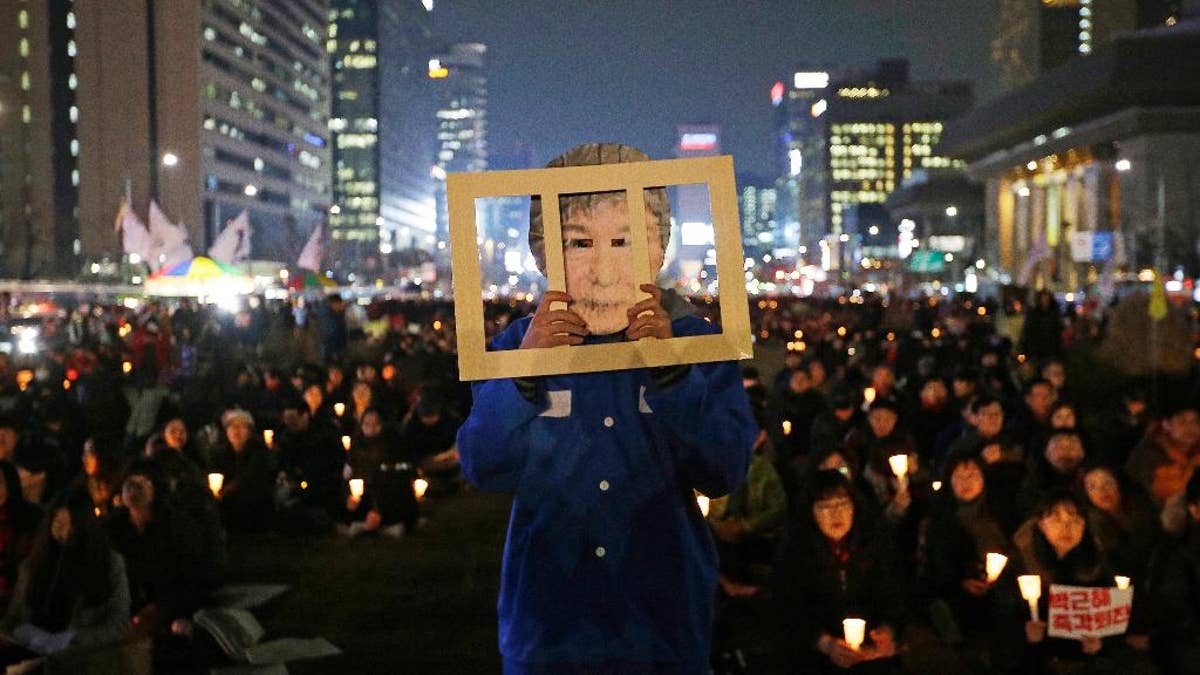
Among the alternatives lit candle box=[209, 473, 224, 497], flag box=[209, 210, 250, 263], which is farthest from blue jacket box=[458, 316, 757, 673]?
flag box=[209, 210, 250, 263]

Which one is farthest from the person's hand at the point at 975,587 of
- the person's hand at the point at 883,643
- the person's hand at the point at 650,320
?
the person's hand at the point at 650,320

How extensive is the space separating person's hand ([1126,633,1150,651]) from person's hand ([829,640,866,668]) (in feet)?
4.27

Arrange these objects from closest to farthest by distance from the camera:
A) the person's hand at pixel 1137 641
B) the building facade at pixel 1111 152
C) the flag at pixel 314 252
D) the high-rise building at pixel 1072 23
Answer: the person's hand at pixel 1137 641 < the flag at pixel 314 252 < the building facade at pixel 1111 152 < the high-rise building at pixel 1072 23

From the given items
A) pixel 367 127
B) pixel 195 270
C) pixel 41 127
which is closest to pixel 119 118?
pixel 41 127

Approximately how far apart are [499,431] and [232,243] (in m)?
33.2

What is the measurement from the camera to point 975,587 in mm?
7773

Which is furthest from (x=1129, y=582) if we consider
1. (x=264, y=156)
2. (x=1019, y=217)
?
(x=264, y=156)

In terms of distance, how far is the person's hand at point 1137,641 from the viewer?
6527 millimetres

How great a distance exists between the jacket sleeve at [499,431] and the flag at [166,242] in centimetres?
2877

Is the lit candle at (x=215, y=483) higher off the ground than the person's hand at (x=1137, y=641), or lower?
higher

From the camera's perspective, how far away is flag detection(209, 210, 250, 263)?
33969mm

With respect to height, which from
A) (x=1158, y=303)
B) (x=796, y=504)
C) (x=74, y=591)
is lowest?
(x=74, y=591)

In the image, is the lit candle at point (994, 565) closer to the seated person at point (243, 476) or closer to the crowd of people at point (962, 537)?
the crowd of people at point (962, 537)

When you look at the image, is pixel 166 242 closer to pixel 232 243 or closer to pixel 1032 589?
pixel 232 243
